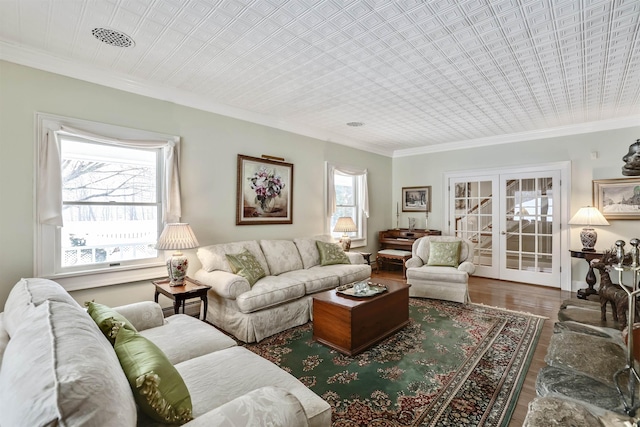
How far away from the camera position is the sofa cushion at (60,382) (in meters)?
0.73

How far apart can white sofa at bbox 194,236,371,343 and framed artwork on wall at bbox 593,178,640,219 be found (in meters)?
3.64

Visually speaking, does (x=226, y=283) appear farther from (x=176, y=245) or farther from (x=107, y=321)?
(x=107, y=321)

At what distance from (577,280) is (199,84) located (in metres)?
6.06

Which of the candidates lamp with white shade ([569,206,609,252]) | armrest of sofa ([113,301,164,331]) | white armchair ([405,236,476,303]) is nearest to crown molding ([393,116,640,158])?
lamp with white shade ([569,206,609,252])

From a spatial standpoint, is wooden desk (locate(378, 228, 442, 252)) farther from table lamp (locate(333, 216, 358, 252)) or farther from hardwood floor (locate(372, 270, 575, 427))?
table lamp (locate(333, 216, 358, 252))

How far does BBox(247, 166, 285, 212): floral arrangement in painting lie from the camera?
14.2 feet

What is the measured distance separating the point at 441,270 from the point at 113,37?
4.35 metres

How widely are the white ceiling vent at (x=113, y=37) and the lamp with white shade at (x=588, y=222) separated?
230 inches

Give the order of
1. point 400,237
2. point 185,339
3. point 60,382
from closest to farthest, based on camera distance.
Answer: point 60,382 → point 185,339 → point 400,237

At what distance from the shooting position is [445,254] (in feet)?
15.0

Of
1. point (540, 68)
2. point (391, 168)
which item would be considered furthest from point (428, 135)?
point (540, 68)

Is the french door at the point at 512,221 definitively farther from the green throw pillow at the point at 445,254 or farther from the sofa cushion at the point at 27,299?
the sofa cushion at the point at 27,299

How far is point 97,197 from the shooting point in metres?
3.10

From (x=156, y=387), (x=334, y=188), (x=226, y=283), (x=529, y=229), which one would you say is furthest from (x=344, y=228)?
(x=156, y=387)
